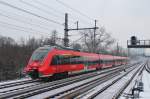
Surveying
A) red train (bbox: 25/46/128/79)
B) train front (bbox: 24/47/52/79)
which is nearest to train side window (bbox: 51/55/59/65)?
red train (bbox: 25/46/128/79)

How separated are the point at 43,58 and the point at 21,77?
6603 millimetres

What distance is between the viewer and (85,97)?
17328mm

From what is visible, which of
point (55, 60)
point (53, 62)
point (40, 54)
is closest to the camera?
point (40, 54)

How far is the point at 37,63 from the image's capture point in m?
26.1

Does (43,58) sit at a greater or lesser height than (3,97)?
greater

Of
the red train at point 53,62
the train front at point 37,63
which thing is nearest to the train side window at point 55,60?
the red train at point 53,62

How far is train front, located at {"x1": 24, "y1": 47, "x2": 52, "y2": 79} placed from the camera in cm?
2577

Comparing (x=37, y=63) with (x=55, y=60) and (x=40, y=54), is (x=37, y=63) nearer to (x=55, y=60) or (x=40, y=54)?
(x=40, y=54)

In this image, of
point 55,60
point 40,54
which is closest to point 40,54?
point 40,54

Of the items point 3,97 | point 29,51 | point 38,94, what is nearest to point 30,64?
point 38,94

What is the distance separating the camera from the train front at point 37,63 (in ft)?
84.5

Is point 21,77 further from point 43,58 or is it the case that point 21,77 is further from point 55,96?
point 55,96

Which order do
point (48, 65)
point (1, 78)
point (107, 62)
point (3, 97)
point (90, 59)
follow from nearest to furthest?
point (3, 97)
point (48, 65)
point (1, 78)
point (90, 59)
point (107, 62)

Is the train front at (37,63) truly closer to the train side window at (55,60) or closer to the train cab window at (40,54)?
the train cab window at (40,54)
